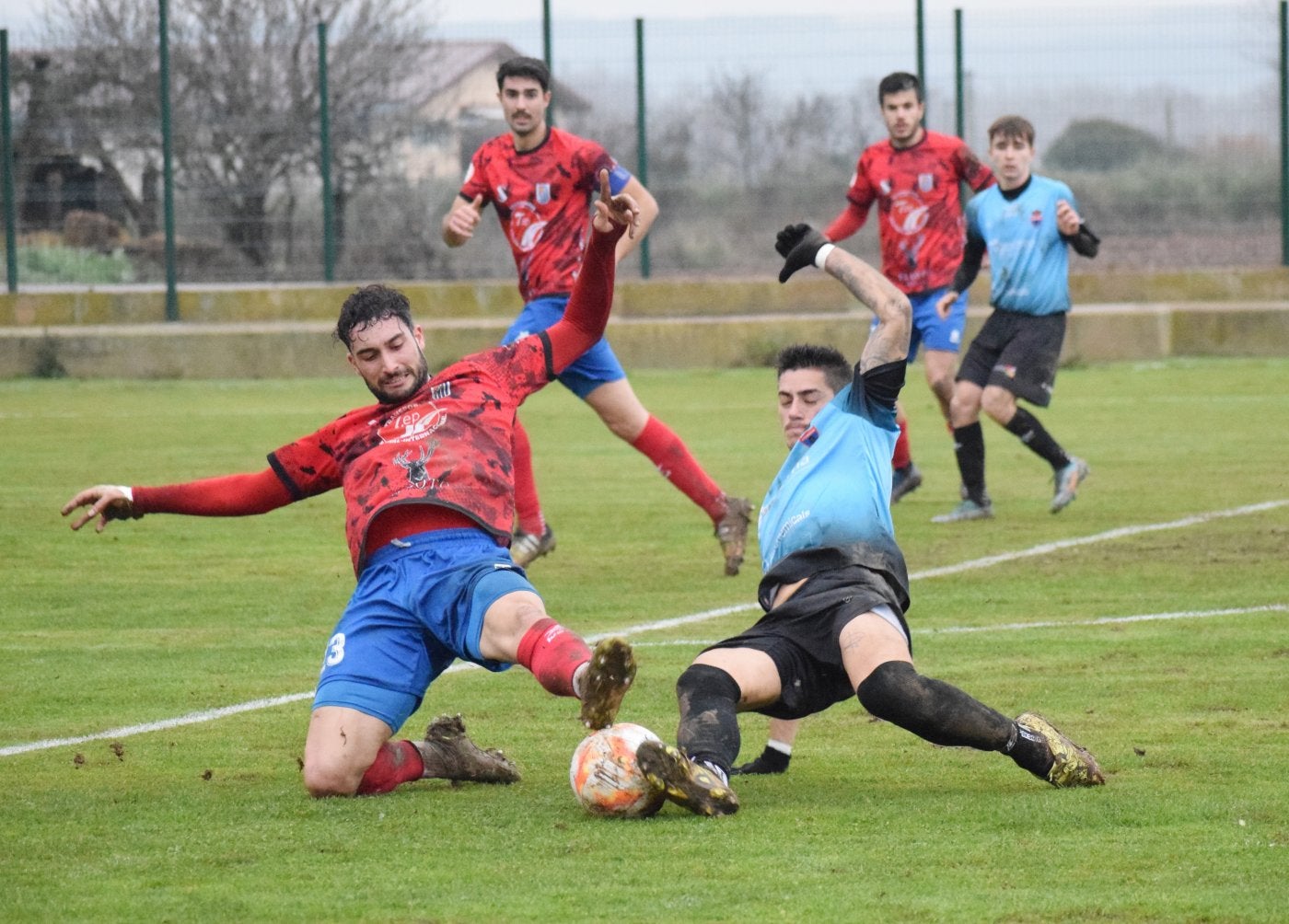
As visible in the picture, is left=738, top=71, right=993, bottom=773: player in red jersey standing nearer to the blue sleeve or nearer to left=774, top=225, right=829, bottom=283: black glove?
the blue sleeve

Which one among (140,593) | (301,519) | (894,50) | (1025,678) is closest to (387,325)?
(1025,678)

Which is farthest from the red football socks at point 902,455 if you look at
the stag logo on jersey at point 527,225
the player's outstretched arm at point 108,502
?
the player's outstretched arm at point 108,502

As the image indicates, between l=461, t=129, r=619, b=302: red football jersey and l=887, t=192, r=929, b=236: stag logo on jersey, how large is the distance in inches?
102

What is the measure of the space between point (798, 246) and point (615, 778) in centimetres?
191

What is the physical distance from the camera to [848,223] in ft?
39.4

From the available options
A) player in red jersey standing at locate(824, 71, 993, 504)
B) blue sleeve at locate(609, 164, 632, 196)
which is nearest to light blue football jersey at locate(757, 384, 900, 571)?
blue sleeve at locate(609, 164, 632, 196)

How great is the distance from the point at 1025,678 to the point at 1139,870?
2.37 metres

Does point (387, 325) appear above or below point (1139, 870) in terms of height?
above

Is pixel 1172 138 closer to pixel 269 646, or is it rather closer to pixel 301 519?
pixel 301 519

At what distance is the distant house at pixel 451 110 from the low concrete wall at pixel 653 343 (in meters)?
3.16

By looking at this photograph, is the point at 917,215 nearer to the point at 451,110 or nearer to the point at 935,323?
the point at 935,323

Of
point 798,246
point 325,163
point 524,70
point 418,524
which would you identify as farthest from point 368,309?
point 325,163

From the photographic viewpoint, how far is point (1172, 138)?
22641 millimetres

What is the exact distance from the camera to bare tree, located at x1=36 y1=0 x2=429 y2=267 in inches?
872
